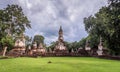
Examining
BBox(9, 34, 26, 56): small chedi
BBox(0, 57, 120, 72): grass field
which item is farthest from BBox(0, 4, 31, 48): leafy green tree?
BBox(0, 57, 120, 72): grass field

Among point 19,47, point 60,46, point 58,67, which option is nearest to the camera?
point 58,67

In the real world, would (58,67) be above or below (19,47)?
below

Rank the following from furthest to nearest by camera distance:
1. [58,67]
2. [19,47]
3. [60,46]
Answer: [19,47]
[60,46]
[58,67]

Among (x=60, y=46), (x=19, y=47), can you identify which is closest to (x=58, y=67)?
(x=60, y=46)

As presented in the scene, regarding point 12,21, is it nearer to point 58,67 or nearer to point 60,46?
point 60,46

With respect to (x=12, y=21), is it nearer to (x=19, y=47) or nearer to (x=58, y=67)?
(x=19, y=47)

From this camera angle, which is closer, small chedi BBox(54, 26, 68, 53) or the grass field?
the grass field

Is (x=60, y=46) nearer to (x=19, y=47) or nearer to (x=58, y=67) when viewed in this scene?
(x=19, y=47)

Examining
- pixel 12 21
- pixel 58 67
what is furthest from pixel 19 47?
pixel 58 67

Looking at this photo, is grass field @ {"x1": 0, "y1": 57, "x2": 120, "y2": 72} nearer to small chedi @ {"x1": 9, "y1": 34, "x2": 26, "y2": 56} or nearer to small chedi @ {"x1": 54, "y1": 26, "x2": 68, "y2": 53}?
small chedi @ {"x1": 54, "y1": 26, "x2": 68, "y2": 53}

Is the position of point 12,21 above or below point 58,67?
above

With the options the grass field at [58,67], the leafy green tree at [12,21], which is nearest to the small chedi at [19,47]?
the leafy green tree at [12,21]

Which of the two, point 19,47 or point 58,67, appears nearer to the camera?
point 58,67

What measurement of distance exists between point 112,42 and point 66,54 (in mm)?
9149
